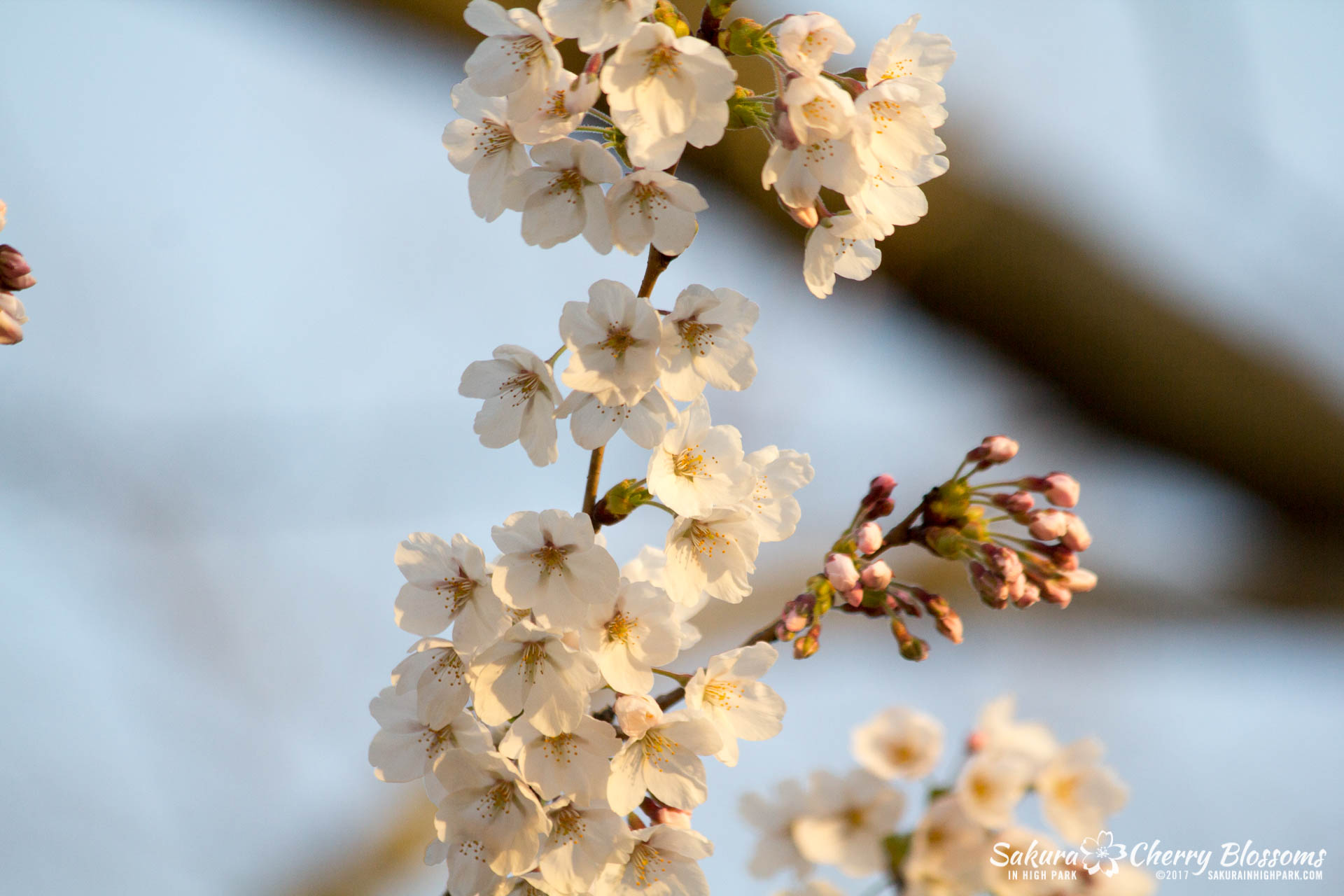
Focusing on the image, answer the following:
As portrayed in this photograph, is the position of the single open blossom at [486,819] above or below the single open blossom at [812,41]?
below

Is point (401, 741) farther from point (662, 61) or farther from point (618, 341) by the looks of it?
point (662, 61)

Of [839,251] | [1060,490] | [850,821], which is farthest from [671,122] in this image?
[850,821]

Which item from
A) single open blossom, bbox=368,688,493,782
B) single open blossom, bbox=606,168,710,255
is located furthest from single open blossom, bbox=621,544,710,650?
single open blossom, bbox=606,168,710,255

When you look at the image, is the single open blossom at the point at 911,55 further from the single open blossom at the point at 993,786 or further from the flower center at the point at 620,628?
the single open blossom at the point at 993,786

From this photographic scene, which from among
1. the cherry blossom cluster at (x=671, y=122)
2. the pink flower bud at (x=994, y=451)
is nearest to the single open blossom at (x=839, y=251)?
the cherry blossom cluster at (x=671, y=122)

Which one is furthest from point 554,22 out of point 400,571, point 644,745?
point 644,745

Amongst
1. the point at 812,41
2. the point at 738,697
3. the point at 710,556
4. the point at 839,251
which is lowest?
the point at 738,697

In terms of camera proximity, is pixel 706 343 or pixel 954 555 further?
pixel 954 555
